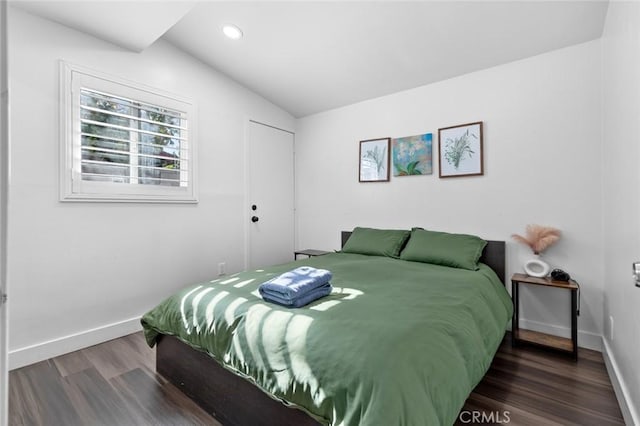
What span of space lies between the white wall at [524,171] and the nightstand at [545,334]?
0.15 m

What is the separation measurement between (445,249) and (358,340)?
1747 millimetres

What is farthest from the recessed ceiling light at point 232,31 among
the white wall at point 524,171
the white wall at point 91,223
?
the white wall at point 524,171

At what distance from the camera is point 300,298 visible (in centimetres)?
155

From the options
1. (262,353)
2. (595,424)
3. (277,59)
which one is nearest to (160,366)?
(262,353)

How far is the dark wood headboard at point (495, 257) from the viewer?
2.64 meters

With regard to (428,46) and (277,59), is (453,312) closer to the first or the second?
(428,46)

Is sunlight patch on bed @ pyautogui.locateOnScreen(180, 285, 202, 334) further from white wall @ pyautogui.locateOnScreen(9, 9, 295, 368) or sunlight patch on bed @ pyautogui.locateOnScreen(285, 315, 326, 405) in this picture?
white wall @ pyautogui.locateOnScreen(9, 9, 295, 368)

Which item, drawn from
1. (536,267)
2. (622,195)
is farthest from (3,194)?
(536,267)

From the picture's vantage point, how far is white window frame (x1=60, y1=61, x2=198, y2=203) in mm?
2279

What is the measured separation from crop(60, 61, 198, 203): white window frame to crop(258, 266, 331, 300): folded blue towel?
5.74 feet

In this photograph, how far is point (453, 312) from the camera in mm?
1545

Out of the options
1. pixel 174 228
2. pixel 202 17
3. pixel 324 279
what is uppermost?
pixel 202 17

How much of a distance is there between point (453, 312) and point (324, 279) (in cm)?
70

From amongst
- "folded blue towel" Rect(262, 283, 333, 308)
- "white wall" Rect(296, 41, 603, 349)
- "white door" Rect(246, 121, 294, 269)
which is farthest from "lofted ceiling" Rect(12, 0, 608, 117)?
"folded blue towel" Rect(262, 283, 333, 308)
